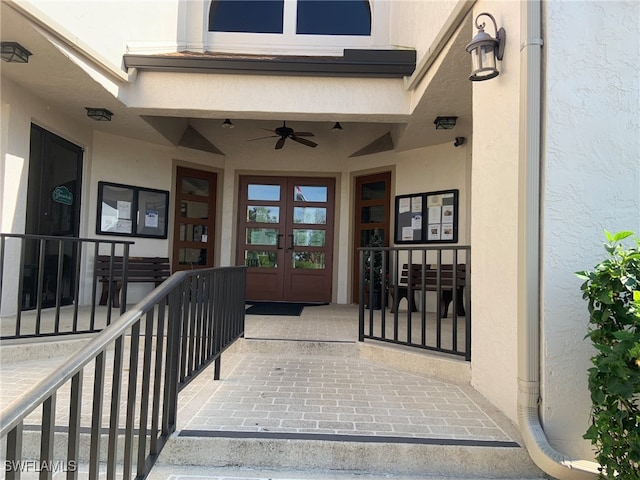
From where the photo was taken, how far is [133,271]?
5559mm

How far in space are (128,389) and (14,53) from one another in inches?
131

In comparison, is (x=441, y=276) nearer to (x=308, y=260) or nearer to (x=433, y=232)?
(x=433, y=232)

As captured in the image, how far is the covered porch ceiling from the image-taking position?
10.6ft

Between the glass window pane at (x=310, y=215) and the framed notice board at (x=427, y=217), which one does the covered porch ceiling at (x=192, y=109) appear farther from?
the glass window pane at (x=310, y=215)

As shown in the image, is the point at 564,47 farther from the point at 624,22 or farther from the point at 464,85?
the point at 464,85

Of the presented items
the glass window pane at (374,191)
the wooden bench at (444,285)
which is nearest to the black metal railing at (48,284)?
the wooden bench at (444,285)

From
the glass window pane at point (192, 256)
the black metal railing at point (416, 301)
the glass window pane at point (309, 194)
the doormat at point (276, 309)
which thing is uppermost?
the glass window pane at point (309, 194)

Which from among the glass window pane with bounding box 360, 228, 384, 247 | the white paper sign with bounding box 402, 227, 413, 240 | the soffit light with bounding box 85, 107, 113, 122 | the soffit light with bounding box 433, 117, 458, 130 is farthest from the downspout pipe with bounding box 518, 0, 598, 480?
the soffit light with bounding box 85, 107, 113, 122

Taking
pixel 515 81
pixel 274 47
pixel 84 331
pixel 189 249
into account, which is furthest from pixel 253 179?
pixel 515 81

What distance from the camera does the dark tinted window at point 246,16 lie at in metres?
5.61

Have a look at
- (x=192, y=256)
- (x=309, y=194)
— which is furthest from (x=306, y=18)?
(x=192, y=256)

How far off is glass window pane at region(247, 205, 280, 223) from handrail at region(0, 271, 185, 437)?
509 centimetres

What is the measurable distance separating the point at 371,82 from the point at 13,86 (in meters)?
3.72

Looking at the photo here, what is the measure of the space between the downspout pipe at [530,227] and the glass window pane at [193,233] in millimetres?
5542
